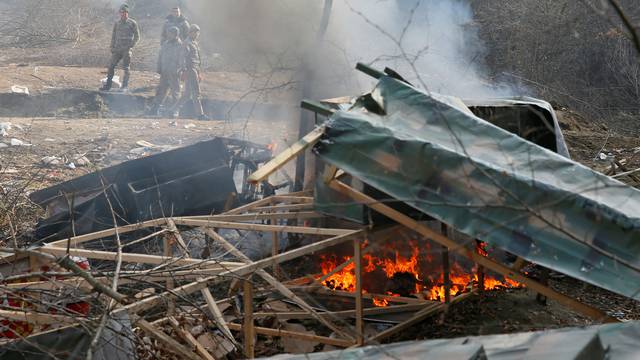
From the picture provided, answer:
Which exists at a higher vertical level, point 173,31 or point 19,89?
point 173,31

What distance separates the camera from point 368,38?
15.1 meters

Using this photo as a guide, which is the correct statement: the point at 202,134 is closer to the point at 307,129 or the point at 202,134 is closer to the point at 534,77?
the point at 307,129

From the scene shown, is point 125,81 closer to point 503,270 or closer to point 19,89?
point 19,89

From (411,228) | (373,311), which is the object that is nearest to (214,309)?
(411,228)

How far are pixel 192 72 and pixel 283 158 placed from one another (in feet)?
38.9

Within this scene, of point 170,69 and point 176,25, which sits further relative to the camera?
point 176,25

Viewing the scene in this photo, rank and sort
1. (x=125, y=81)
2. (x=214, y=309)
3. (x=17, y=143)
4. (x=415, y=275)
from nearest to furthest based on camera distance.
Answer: (x=214, y=309) < (x=415, y=275) < (x=17, y=143) < (x=125, y=81)

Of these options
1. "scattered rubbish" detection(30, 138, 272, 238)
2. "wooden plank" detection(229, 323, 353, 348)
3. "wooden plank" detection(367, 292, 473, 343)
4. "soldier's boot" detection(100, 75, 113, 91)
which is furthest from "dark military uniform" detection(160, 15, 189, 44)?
"wooden plank" detection(367, 292, 473, 343)

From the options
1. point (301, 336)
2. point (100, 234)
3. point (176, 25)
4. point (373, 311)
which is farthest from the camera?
point (176, 25)

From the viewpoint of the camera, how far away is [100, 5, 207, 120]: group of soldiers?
624 inches

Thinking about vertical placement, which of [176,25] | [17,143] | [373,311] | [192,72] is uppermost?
[176,25]

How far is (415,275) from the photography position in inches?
291

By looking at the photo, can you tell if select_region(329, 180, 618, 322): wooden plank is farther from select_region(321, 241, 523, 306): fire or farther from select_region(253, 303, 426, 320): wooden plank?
select_region(321, 241, 523, 306): fire

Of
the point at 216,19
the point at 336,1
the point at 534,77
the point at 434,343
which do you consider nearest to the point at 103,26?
the point at 216,19
